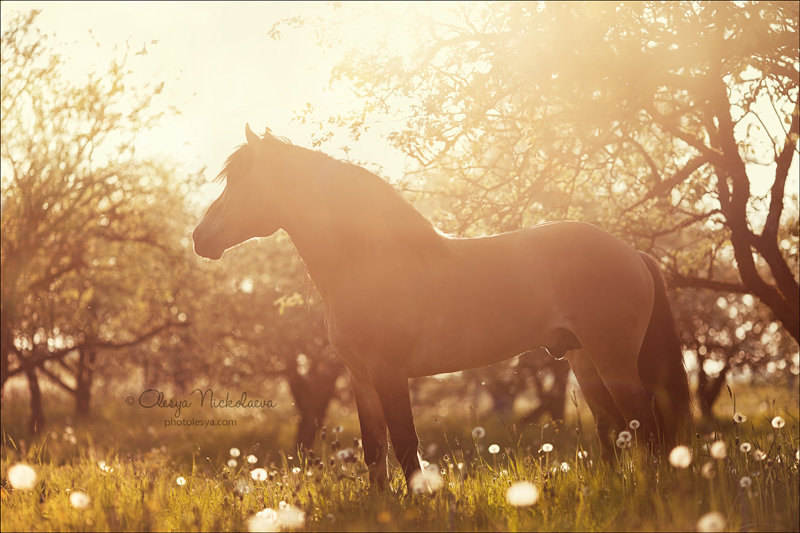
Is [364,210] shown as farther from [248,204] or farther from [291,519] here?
[291,519]

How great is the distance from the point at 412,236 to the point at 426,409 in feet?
126

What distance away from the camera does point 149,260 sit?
63.7 ft

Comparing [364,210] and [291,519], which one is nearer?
[291,519]

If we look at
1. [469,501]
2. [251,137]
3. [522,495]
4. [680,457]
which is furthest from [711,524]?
[251,137]

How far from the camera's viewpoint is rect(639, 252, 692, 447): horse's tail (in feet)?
21.4

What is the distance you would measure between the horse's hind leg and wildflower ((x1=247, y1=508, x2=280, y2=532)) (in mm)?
3412

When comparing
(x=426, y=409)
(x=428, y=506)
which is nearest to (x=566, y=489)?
(x=428, y=506)

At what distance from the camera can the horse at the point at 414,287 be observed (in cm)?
601

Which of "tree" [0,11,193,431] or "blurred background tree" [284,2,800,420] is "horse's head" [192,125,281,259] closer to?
"blurred background tree" [284,2,800,420]

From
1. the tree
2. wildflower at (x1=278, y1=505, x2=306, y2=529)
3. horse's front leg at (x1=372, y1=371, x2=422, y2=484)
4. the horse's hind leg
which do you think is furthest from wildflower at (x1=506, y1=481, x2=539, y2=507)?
the tree

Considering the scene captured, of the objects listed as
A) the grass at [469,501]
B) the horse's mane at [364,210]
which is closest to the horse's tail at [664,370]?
the grass at [469,501]

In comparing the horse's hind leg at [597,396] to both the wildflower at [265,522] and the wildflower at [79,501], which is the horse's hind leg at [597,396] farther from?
the wildflower at [79,501]

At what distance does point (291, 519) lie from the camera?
15.4 ft

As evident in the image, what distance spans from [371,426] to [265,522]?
Answer: 67.8 inches
